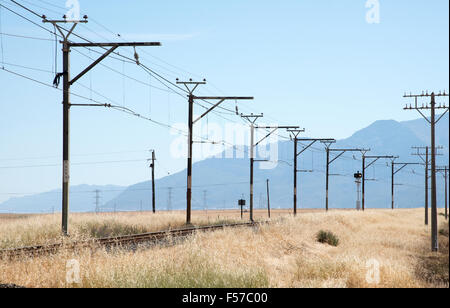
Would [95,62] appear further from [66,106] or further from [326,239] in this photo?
[326,239]

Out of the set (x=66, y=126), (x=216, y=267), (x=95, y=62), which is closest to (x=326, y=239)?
(x=66, y=126)

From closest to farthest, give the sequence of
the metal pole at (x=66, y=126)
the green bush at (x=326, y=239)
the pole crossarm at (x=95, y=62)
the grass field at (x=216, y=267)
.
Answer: the grass field at (x=216, y=267) → the pole crossarm at (x=95, y=62) → the metal pole at (x=66, y=126) → the green bush at (x=326, y=239)


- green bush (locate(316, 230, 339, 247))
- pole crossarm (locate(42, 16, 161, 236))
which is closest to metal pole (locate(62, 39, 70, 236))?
pole crossarm (locate(42, 16, 161, 236))

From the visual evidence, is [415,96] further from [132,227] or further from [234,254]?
[234,254]

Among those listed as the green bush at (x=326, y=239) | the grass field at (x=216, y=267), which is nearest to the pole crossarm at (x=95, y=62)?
the grass field at (x=216, y=267)

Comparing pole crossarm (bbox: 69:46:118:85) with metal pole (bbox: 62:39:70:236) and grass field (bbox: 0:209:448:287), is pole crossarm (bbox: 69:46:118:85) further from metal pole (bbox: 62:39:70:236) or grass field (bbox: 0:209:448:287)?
grass field (bbox: 0:209:448:287)

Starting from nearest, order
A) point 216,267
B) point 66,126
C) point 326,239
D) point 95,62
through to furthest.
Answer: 1. point 216,267
2. point 95,62
3. point 66,126
4. point 326,239

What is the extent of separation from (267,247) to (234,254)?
4.41 metres

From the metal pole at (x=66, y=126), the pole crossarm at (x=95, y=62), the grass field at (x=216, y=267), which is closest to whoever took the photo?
the grass field at (x=216, y=267)

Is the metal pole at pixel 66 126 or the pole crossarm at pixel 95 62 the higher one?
the pole crossarm at pixel 95 62

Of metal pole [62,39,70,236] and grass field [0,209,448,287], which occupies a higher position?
metal pole [62,39,70,236]

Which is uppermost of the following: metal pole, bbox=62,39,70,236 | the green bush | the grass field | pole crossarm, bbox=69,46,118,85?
pole crossarm, bbox=69,46,118,85

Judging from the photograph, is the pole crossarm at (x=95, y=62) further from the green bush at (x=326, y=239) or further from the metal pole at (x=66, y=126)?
the green bush at (x=326, y=239)
